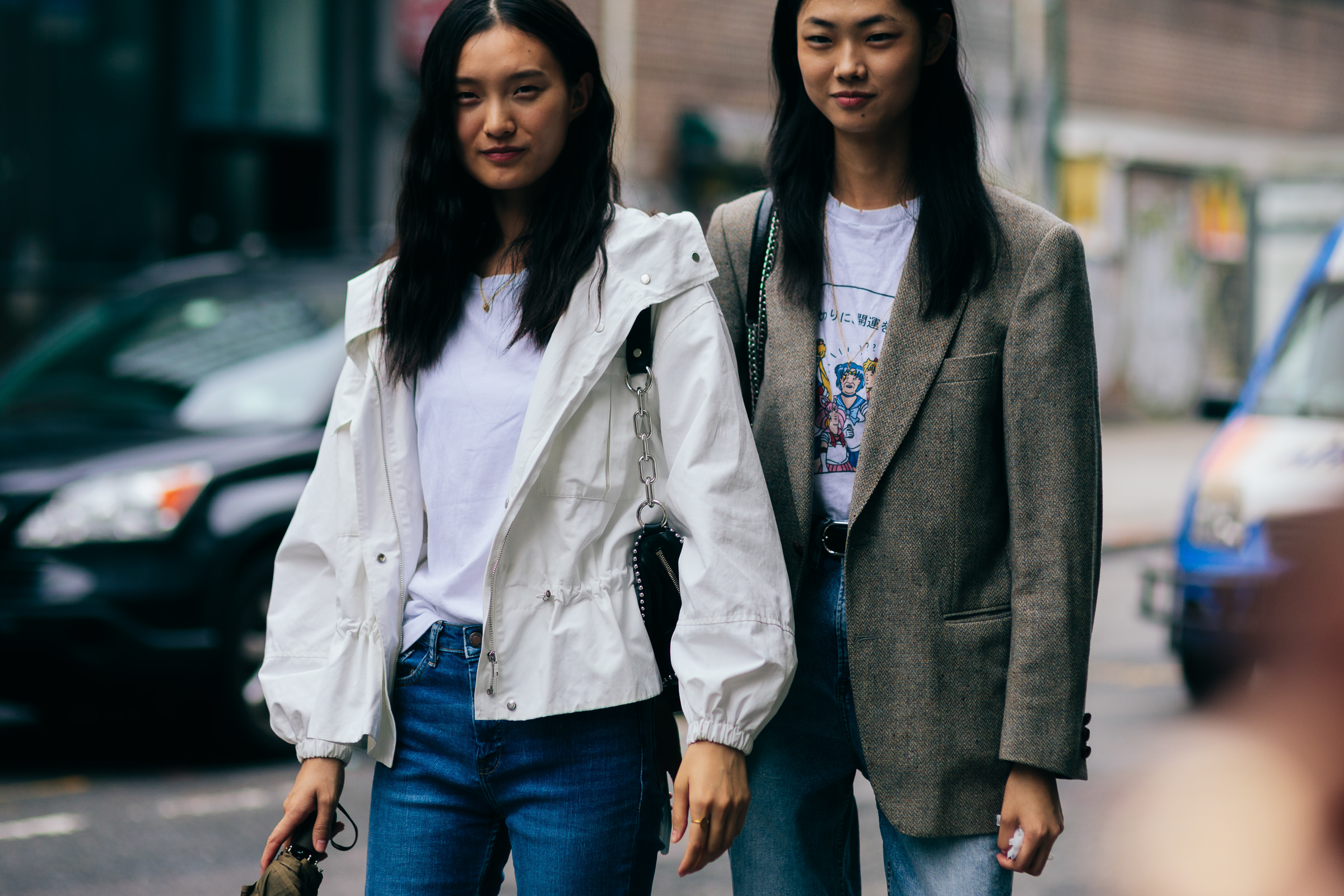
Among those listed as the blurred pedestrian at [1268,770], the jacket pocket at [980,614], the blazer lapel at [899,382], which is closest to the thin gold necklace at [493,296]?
the blazer lapel at [899,382]

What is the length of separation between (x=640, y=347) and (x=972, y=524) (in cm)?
52

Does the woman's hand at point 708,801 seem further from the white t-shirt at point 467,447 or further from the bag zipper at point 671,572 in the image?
the white t-shirt at point 467,447

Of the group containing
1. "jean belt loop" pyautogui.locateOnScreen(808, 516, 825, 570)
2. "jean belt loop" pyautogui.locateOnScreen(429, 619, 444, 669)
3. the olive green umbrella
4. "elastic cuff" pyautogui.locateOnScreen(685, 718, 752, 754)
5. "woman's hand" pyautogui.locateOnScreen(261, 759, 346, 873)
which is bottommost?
the olive green umbrella

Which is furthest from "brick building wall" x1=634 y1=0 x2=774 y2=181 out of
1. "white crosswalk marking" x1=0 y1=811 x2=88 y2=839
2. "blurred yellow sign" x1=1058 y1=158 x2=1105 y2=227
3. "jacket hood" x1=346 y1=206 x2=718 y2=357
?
"jacket hood" x1=346 y1=206 x2=718 y2=357

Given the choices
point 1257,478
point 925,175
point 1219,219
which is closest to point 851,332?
point 925,175

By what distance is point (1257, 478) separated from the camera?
6.07 meters

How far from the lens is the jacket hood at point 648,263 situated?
7.06ft

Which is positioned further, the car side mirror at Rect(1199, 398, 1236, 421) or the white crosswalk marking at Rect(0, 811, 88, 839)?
the car side mirror at Rect(1199, 398, 1236, 421)

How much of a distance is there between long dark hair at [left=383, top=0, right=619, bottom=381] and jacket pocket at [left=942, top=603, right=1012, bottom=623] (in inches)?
26.9

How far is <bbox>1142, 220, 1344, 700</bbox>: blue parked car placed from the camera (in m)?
5.97

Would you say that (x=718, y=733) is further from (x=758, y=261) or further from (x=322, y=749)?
(x=758, y=261)

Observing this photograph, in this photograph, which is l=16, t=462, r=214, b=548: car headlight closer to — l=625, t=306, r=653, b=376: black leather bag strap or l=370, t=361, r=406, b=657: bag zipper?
l=370, t=361, r=406, b=657: bag zipper

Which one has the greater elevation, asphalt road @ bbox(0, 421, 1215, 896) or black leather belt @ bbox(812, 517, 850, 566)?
black leather belt @ bbox(812, 517, 850, 566)

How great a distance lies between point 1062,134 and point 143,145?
1208 centimetres
